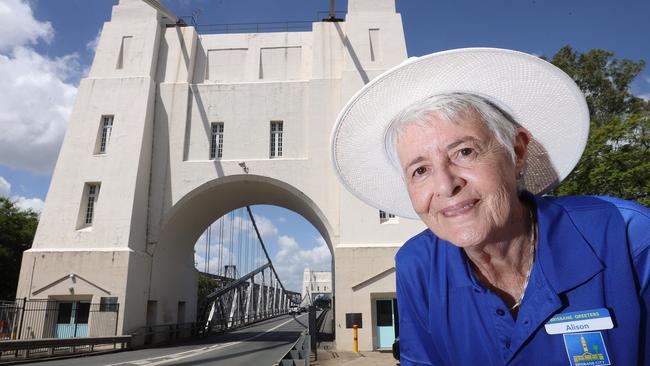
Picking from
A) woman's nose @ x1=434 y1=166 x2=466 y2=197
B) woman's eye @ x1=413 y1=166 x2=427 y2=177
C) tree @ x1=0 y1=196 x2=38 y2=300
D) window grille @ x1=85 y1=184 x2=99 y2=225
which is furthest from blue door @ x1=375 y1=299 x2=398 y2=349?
tree @ x1=0 y1=196 x2=38 y2=300

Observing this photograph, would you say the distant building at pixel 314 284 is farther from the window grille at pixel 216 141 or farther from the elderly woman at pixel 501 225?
the elderly woman at pixel 501 225

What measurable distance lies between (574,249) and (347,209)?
16.2m

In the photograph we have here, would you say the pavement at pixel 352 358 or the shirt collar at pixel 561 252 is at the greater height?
the shirt collar at pixel 561 252

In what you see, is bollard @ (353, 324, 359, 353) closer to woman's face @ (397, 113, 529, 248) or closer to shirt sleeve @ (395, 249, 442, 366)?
shirt sleeve @ (395, 249, 442, 366)

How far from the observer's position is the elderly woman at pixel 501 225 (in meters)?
1.30

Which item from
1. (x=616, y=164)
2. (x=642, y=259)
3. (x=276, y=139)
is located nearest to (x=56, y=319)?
(x=276, y=139)

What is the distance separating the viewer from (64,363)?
12727 mm

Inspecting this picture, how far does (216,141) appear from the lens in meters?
19.7

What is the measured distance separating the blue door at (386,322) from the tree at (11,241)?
25150 mm

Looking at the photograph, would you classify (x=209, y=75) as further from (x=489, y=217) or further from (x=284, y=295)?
(x=284, y=295)

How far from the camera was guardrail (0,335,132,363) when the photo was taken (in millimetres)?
12938

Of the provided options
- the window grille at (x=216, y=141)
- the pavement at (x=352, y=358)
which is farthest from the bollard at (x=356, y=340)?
the window grille at (x=216, y=141)

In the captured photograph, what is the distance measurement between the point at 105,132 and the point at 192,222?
234 inches

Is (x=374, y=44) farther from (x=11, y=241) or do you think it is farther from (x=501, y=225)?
(x=11, y=241)
